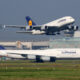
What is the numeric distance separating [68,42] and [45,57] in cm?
5348

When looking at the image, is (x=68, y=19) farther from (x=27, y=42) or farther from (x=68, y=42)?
(x=27, y=42)

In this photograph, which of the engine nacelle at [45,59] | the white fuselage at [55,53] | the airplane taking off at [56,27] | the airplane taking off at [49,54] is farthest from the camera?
the white fuselage at [55,53]

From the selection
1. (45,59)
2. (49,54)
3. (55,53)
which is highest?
(55,53)

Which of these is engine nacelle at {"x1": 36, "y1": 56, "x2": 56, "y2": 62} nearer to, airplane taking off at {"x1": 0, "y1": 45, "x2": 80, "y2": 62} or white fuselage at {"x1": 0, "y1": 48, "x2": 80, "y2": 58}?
airplane taking off at {"x1": 0, "y1": 45, "x2": 80, "y2": 62}

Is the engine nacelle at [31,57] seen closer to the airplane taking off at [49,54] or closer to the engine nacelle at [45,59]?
the airplane taking off at [49,54]

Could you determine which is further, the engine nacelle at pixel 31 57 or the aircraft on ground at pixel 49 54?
the engine nacelle at pixel 31 57

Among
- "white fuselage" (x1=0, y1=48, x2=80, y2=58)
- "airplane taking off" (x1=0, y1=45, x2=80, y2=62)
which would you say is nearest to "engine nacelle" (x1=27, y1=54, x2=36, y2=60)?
"airplane taking off" (x1=0, y1=45, x2=80, y2=62)

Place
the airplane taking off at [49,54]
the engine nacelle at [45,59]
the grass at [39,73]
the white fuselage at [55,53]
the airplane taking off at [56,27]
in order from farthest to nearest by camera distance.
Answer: the white fuselage at [55,53], the airplane taking off at [49,54], the engine nacelle at [45,59], the airplane taking off at [56,27], the grass at [39,73]

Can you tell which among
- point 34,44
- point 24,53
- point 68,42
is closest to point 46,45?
point 34,44

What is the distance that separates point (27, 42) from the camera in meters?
189

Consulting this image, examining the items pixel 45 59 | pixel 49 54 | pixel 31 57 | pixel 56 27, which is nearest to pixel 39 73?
pixel 56 27

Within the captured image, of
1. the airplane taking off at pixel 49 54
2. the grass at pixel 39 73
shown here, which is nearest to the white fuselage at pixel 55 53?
the airplane taking off at pixel 49 54

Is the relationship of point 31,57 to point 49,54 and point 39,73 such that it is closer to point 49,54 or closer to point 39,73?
point 49,54

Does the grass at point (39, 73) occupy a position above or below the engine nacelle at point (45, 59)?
below
